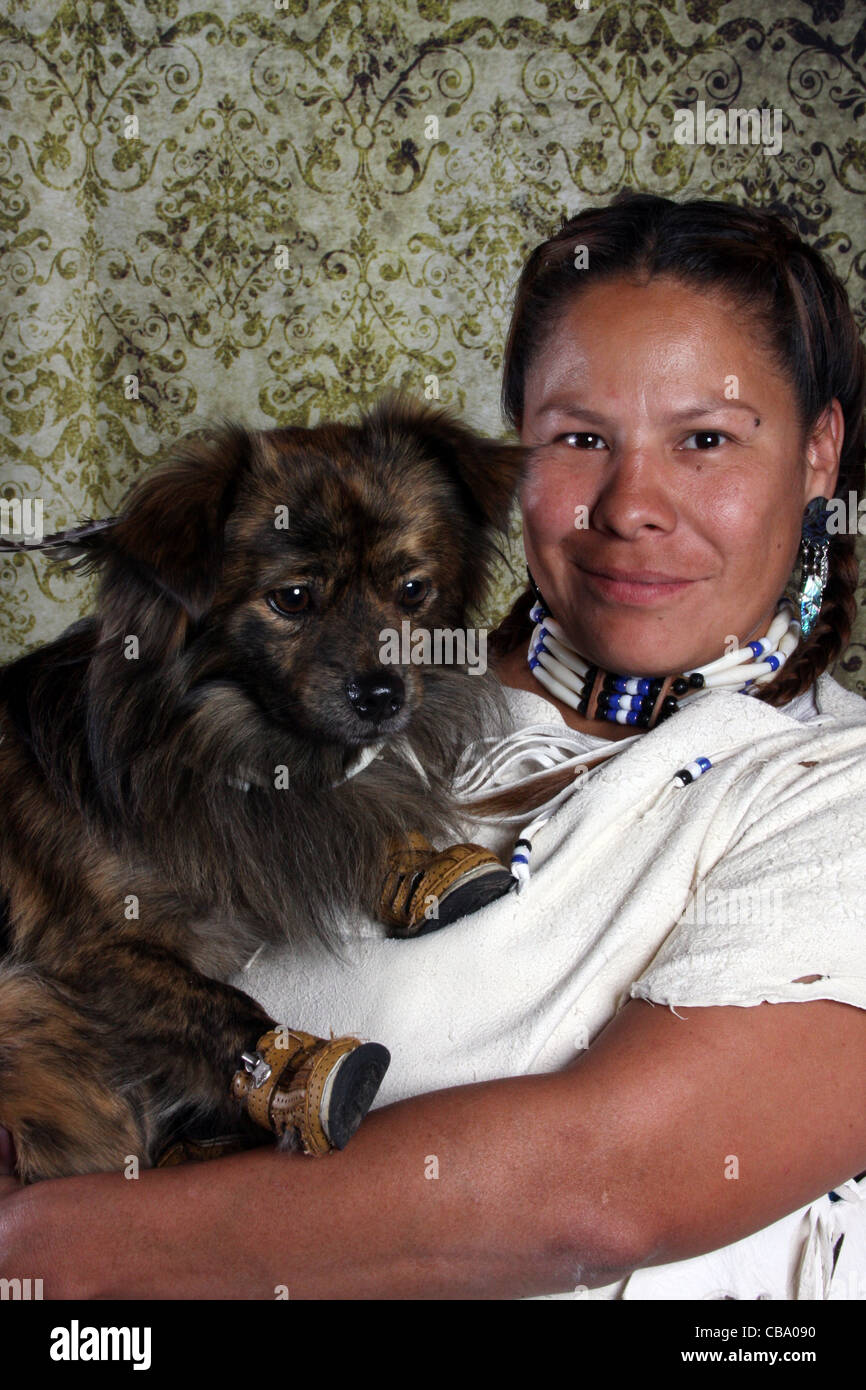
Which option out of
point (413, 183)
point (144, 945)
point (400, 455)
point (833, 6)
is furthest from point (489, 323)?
point (144, 945)

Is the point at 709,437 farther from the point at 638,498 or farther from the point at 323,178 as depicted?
the point at 323,178

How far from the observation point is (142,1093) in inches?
57.9

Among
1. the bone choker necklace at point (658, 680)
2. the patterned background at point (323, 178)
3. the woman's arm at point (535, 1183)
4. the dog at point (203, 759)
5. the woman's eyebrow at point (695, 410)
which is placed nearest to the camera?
the woman's arm at point (535, 1183)

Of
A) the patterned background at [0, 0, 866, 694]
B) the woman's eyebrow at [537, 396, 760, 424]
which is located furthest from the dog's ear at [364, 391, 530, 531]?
the patterned background at [0, 0, 866, 694]

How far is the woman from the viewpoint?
1.16m

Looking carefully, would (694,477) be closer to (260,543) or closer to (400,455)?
Answer: (400,455)

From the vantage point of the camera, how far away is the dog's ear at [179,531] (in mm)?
1454

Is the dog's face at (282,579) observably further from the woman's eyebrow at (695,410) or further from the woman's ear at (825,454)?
the woman's ear at (825,454)

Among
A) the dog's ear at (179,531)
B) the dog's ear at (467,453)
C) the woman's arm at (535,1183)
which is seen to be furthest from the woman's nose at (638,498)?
the woman's arm at (535,1183)

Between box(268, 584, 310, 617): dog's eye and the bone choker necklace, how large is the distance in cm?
47

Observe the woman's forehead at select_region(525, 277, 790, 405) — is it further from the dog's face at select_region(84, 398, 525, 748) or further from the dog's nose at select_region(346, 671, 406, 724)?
the dog's nose at select_region(346, 671, 406, 724)

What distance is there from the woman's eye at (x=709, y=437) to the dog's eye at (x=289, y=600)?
559 millimetres

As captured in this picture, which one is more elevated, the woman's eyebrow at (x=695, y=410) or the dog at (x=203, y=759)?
the woman's eyebrow at (x=695, y=410)

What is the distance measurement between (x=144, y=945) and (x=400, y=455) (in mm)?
745
